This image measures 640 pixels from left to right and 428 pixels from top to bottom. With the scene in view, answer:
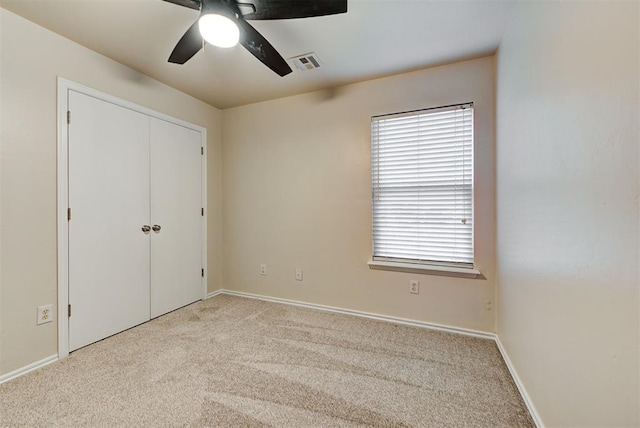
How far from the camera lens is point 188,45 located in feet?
5.79

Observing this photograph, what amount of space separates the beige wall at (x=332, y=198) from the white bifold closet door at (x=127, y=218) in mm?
555

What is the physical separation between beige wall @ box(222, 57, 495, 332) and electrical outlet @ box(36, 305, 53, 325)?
1.76m

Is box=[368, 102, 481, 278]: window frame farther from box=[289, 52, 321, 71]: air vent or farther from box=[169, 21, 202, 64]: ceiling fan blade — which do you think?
box=[169, 21, 202, 64]: ceiling fan blade

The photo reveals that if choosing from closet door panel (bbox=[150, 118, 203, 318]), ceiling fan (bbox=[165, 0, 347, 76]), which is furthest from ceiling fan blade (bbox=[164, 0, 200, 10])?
closet door panel (bbox=[150, 118, 203, 318])

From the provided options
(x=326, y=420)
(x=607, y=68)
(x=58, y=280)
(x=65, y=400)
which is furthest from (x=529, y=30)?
(x=58, y=280)

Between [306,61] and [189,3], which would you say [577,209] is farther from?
[306,61]

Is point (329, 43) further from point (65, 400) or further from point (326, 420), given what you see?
point (65, 400)

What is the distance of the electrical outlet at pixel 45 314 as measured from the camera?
1925mm

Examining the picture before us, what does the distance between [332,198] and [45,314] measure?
2.49 m

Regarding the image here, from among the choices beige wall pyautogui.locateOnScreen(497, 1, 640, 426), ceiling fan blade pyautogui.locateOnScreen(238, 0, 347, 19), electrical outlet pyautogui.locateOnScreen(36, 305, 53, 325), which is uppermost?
ceiling fan blade pyautogui.locateOnScreen(238, 0, 347, 19)

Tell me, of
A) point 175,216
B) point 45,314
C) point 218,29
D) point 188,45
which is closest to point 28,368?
point 45,314

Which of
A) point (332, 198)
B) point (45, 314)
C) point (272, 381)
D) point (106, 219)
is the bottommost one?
point (272, 381)

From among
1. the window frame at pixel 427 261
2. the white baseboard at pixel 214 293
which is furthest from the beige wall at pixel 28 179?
the window frame at pixel 427 261

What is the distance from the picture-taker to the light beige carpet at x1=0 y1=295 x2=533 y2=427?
4.74 feet
